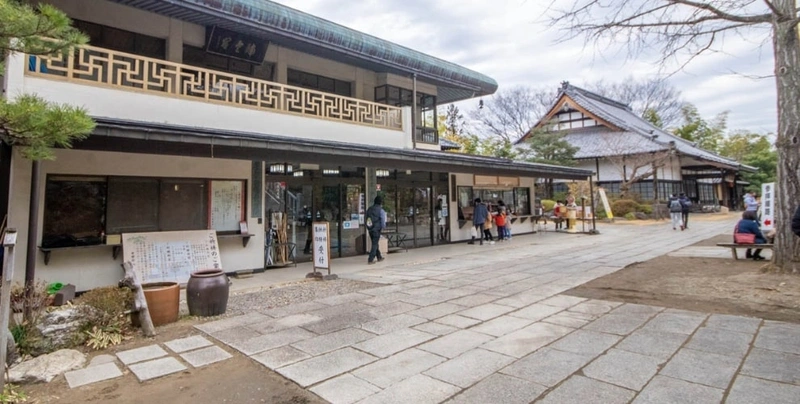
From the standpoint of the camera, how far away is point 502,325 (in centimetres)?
475

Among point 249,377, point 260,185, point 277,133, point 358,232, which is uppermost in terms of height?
point 277,133

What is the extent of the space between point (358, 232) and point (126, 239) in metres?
5.67

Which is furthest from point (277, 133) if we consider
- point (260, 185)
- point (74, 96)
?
point (74, 96)

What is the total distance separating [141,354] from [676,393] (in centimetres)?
472

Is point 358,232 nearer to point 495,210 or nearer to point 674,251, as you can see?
point 495,210

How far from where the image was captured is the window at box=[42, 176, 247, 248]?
6.90m

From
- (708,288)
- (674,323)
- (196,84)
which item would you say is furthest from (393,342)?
(196,84)

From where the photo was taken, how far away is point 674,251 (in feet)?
35.8

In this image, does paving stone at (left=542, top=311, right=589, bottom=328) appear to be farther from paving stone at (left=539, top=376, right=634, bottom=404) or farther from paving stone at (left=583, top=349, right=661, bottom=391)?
paving stone at (left=539, top=376, right=634, bottom=404)

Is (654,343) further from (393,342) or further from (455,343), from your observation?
(393,342)

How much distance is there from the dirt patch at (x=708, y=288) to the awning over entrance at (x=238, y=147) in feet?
15.1

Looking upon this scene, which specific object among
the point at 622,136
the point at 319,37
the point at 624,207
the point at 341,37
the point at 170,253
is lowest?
the point at 170,253

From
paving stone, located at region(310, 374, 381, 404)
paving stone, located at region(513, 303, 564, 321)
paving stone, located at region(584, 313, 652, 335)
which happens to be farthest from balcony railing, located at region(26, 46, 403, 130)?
paving stone, located at region(584, 313, 652, 335)

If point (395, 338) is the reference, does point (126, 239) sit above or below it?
above
